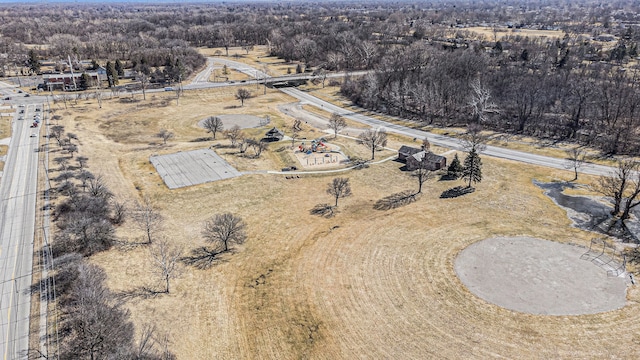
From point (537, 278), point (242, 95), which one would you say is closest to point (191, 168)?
point (242, 95)

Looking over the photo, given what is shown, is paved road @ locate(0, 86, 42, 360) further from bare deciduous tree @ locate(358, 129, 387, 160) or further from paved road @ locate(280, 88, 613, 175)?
paved road @ locate(280, 88, 613, 175)

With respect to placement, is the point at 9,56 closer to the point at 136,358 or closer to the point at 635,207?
the point at 136,358

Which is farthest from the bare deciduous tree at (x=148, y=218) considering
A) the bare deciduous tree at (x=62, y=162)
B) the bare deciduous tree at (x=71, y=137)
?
the bare deciduous tree at (x=71, y=137)

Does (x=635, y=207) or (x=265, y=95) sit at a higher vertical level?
(x=265, y=95)

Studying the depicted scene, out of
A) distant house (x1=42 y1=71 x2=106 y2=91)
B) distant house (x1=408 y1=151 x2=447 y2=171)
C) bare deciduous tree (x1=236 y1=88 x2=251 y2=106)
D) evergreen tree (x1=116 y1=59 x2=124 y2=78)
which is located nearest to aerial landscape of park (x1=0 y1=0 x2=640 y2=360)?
distant house (x1=408 y1=151 x2=447 y2=171)

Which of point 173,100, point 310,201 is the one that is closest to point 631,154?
point 310,201

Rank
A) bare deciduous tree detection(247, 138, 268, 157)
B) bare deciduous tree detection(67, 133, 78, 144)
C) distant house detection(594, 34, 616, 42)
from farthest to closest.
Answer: distant house detection(594, 34, 616, 42)
bare deciduous tree detection(67, 133, 78, 144)
bare deciduous tree detection(247, 138, 268, 157)

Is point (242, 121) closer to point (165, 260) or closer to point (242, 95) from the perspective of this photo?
point (242, 95)
